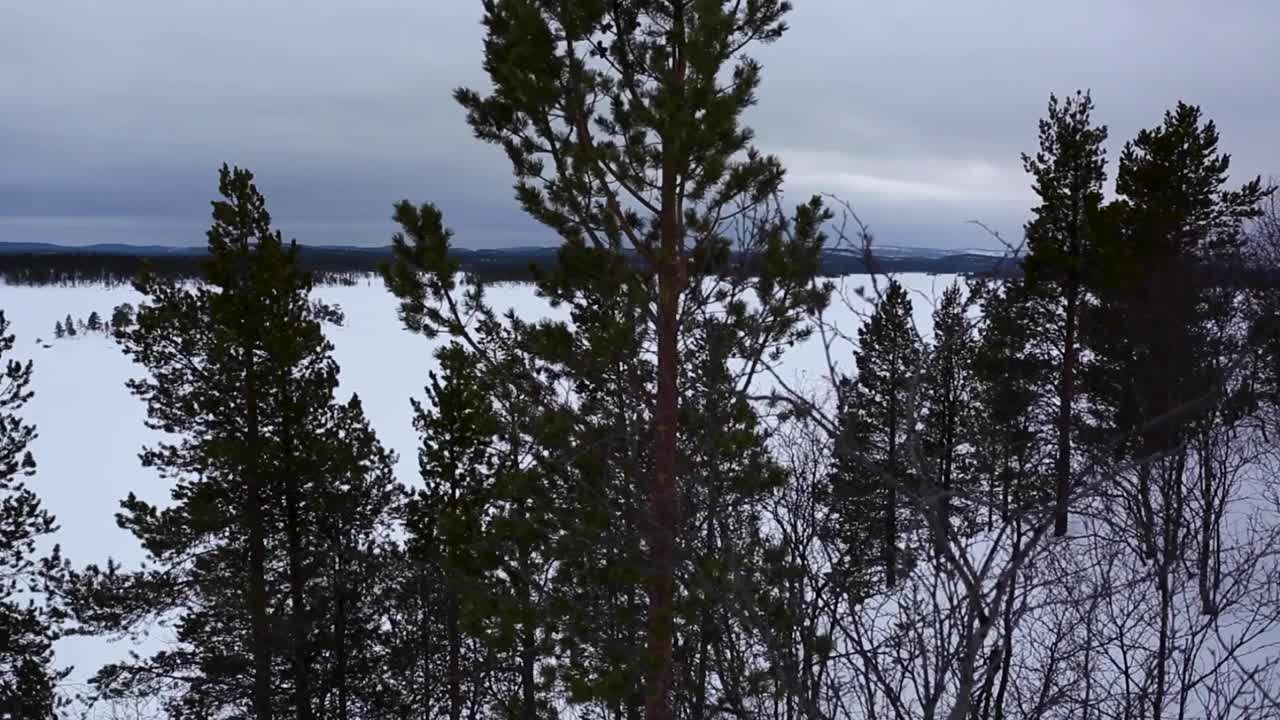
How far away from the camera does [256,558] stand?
1188 centimetres

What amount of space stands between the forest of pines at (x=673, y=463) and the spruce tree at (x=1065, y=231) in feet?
0.24

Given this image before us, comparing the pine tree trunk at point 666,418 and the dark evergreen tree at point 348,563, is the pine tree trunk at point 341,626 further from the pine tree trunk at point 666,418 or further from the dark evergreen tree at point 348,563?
the pine tree trunk at point 666,418

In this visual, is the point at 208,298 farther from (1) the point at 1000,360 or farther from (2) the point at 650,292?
(1) the point at 1000,360

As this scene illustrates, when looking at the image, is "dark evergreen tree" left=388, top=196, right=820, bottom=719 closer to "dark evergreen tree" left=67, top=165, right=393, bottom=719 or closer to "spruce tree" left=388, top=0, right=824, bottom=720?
"spruce tree" left=388, top=0, right=824, bottom=720

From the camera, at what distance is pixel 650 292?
7.19 meters

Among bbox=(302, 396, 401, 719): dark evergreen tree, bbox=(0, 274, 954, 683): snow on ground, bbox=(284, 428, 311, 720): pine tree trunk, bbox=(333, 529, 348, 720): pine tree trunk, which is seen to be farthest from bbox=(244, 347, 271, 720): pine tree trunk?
bbox=(0, 274, 954, 683): snow on ground

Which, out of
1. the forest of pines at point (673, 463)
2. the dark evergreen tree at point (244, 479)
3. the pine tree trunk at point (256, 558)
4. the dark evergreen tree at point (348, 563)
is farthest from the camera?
the dark evergreen tree at point (348, 563)

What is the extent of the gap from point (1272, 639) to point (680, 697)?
11.4 metres

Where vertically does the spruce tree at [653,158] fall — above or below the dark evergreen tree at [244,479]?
above

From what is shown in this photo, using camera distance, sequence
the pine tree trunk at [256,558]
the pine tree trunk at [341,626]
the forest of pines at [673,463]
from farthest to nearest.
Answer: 1. the pine tree trunk at [341,626]
2. the pine tree trunk at [256,558]
3. the forest of pines at [673,463]

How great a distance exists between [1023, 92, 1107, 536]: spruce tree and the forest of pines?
0.24 feet

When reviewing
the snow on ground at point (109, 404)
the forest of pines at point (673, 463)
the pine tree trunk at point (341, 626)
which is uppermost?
the forest of pines at point (673, 463)

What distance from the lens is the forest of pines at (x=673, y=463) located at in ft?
18.0

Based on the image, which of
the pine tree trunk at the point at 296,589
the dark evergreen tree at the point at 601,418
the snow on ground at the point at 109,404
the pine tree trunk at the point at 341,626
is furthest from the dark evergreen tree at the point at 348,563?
the dark evergreen tree at the point at 601,418
